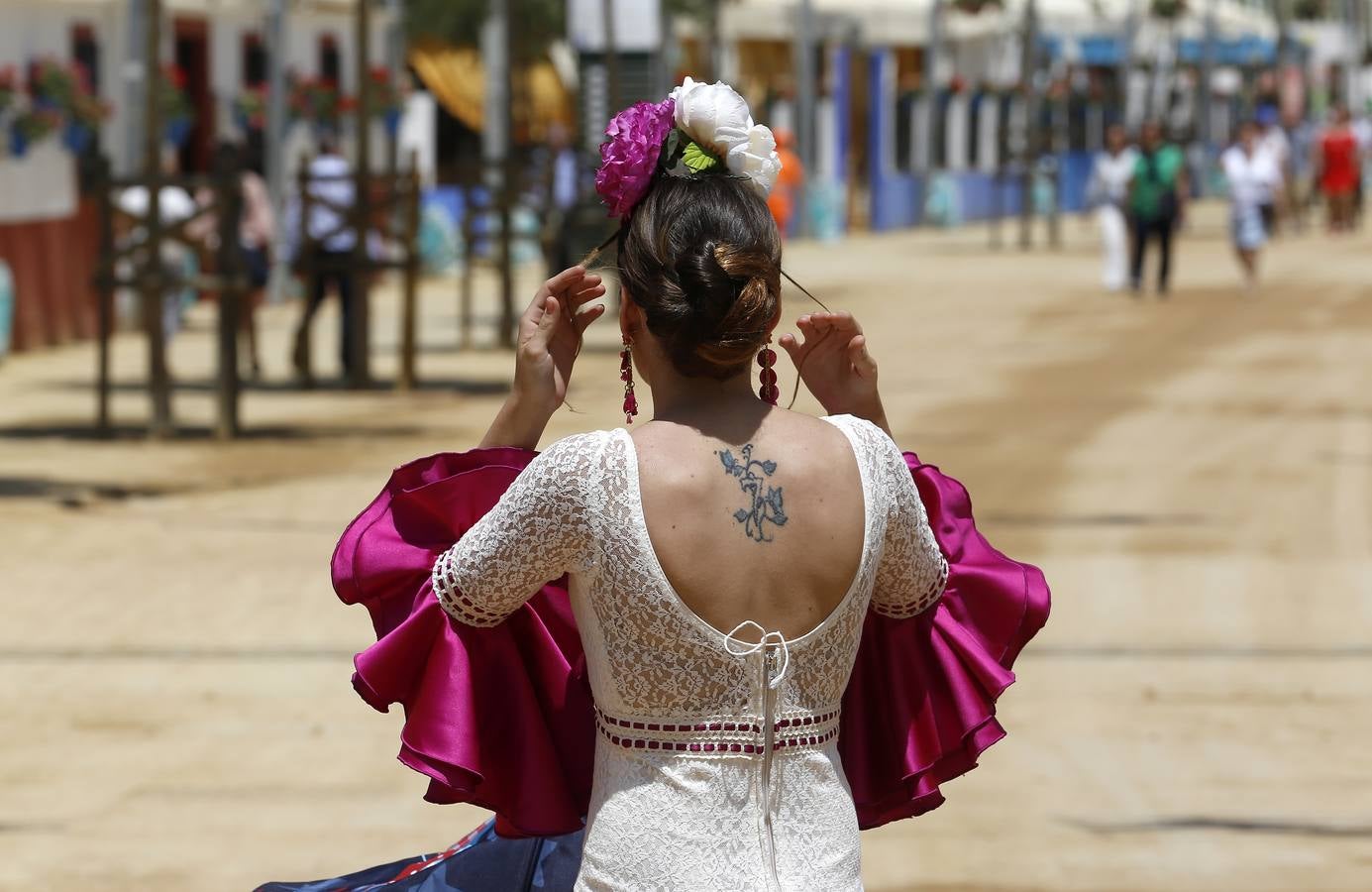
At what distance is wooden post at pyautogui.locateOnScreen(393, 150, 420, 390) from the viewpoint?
17.2 metres

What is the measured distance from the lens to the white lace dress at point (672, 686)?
2.78m

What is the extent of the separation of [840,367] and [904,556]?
0.29 metres

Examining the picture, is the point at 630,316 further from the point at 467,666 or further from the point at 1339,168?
the point at 1339,168

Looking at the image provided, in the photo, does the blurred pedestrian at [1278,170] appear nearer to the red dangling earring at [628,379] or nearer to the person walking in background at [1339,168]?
the person walking in background at [1339,168]

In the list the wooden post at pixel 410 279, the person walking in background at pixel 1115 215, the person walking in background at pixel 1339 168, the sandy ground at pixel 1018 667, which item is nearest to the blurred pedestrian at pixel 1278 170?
the person walking in background at pixel 1339 168

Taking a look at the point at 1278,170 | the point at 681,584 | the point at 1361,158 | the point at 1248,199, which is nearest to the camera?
the point at 681,584

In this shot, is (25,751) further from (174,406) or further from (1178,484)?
(174,406)

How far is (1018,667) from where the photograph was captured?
820cm

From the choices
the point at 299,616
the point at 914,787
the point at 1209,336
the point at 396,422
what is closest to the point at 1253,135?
the point at 1209,336

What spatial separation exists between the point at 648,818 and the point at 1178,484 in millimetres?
10112

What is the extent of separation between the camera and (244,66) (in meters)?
29.3

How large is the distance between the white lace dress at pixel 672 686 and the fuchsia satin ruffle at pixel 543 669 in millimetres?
114

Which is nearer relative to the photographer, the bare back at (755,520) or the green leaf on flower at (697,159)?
the bare back at (755,520)

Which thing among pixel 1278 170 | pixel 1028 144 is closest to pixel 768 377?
pixel 1278 170
